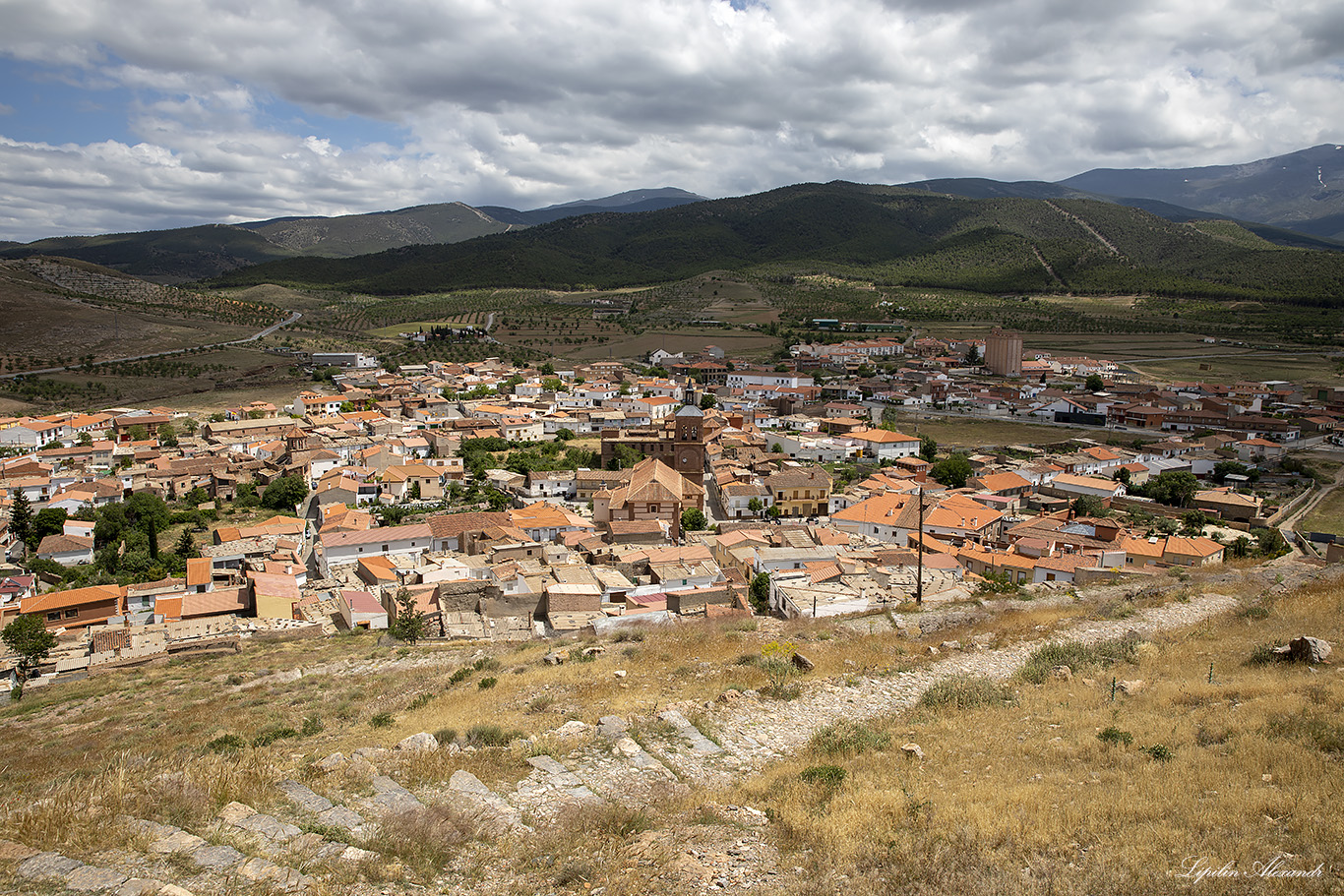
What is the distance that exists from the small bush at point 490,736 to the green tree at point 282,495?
31288 millimetres

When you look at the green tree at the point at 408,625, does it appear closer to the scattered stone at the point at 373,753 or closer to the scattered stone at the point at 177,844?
the scattered stone at the point at 373,753

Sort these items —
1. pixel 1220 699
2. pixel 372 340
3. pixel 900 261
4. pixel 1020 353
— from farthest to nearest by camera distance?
pixel 900 261, pixel 372 340, pixel 1020 353, pixel 1220 699

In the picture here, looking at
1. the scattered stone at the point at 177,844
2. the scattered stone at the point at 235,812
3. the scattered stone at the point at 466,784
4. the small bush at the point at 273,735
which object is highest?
the scattered stone at the point at 177,844

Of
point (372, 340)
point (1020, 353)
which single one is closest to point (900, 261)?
point (1020, 353)

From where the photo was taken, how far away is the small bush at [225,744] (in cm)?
862

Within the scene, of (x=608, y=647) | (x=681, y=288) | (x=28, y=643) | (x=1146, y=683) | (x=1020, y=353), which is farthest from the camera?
(x=681, y=288)

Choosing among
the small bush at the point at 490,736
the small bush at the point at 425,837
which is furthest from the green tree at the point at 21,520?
the small bush at the point at 425,837

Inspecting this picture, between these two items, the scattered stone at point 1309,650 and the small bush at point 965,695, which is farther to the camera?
the small bush at point 965,695

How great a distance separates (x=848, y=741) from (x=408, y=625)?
38.6ft

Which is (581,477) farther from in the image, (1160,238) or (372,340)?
(1160,238)

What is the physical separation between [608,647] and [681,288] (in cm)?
11626

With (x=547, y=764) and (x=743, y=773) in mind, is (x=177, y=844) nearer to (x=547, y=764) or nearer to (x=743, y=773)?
(x=547, y=764)

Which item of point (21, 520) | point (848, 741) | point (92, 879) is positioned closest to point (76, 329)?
point (21, 520)

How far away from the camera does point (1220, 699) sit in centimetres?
776
